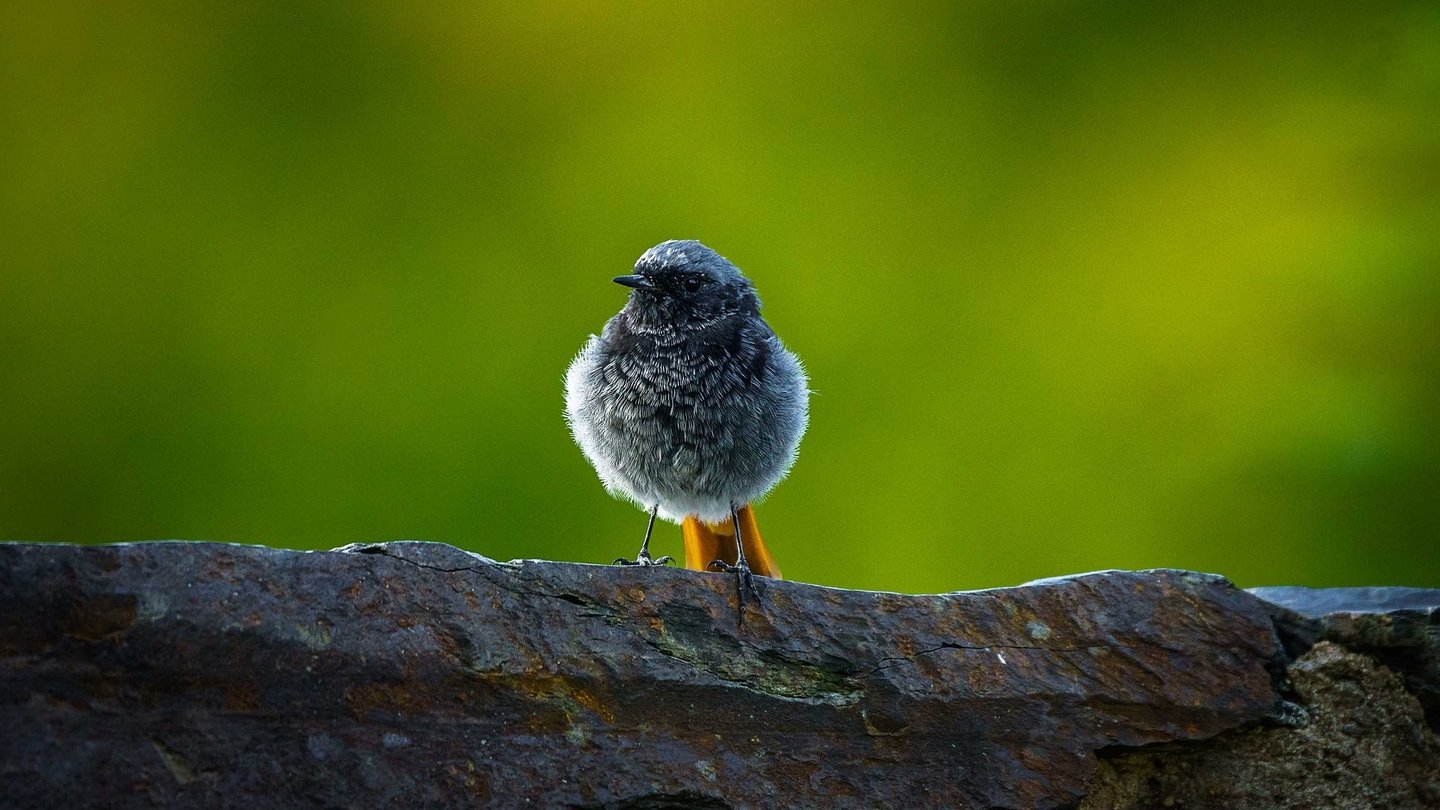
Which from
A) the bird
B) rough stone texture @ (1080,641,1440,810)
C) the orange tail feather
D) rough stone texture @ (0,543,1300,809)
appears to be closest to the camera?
A: rough stone texture @ (0,543,1300,809)

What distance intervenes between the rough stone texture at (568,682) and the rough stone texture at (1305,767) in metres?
0.08

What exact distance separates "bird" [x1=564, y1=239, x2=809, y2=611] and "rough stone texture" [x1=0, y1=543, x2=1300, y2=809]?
1047 millimetres

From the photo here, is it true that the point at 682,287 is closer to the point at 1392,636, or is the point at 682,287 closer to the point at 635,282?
the point at 635,282

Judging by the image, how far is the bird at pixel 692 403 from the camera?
4.01m

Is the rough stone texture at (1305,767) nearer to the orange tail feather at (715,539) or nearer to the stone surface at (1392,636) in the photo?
the stone surface at (1392,636)

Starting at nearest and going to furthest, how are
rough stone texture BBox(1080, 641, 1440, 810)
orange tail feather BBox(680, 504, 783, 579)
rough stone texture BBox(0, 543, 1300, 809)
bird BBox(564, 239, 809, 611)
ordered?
rough stone texture BBox(0, 543, 1300, 809)
rough stone texture BBox(1080, 641, 1440, 810)
bird BBox(564, 239, 809, 611)
orange tail feather BBox(680, 504, 783, 579)

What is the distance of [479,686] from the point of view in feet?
8.39

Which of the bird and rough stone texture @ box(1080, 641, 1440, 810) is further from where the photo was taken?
the bird

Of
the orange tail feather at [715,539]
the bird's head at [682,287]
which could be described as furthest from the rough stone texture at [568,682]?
the bird's head at [682,287]

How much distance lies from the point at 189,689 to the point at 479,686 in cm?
55

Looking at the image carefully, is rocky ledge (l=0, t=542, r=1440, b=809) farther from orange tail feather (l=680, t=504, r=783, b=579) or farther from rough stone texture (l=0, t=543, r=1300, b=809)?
orange tail feather (l=680, t=504, r=783, b=579)

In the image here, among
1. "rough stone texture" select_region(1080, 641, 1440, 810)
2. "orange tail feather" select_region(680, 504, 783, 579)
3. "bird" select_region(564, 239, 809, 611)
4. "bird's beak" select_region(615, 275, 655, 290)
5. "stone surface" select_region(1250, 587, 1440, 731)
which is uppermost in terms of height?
"bird's beak" select_region(615, 275, 655, 290)

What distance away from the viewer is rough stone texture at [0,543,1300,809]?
233 cm

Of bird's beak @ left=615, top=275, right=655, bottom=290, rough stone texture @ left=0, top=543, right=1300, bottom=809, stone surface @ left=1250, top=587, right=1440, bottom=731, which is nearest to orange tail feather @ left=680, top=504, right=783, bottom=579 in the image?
bird's beak @ left=615, top=275, right=655, bottom=290
